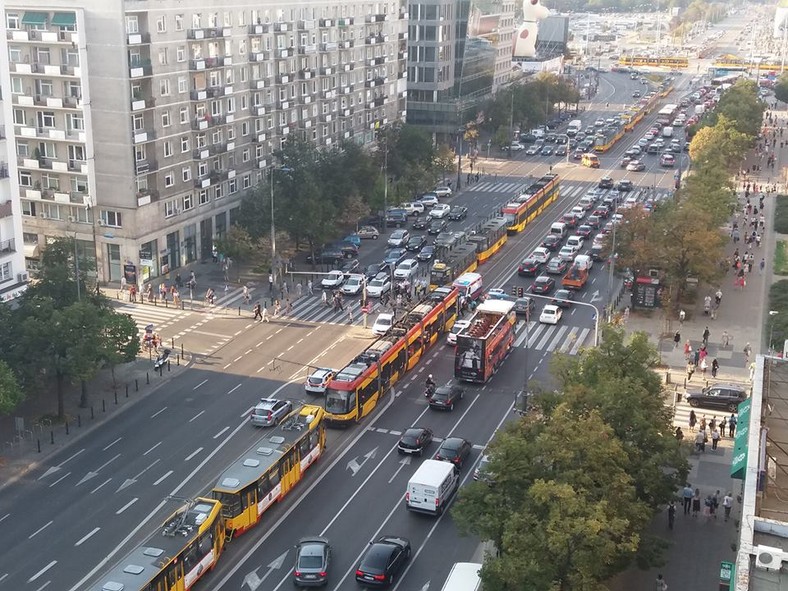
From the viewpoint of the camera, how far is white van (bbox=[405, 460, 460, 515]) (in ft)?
157

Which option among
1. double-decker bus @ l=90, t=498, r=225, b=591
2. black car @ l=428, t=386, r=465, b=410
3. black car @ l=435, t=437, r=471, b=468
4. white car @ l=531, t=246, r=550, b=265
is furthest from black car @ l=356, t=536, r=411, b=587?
white car @ l=531, t=246, r=550, b=265

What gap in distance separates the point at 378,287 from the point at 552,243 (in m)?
24.6

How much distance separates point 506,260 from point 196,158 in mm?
30665

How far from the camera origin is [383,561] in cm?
4225

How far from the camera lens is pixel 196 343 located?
72625 millimetres

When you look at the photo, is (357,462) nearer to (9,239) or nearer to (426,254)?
(9,239)

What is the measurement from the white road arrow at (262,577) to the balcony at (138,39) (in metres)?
52.2

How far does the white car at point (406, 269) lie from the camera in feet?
288

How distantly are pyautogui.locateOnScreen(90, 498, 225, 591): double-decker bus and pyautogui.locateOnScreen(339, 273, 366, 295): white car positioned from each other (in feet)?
138

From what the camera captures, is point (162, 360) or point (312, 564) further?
point (162, 360)

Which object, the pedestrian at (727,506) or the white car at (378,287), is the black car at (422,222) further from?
the pedestrian at (727,506)

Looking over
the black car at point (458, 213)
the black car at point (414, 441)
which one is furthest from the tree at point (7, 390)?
the black car at point (458, 213)

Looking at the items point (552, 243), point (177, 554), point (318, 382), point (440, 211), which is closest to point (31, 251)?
point (318, 382)

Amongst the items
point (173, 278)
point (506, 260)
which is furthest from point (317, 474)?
point (506, 260)
